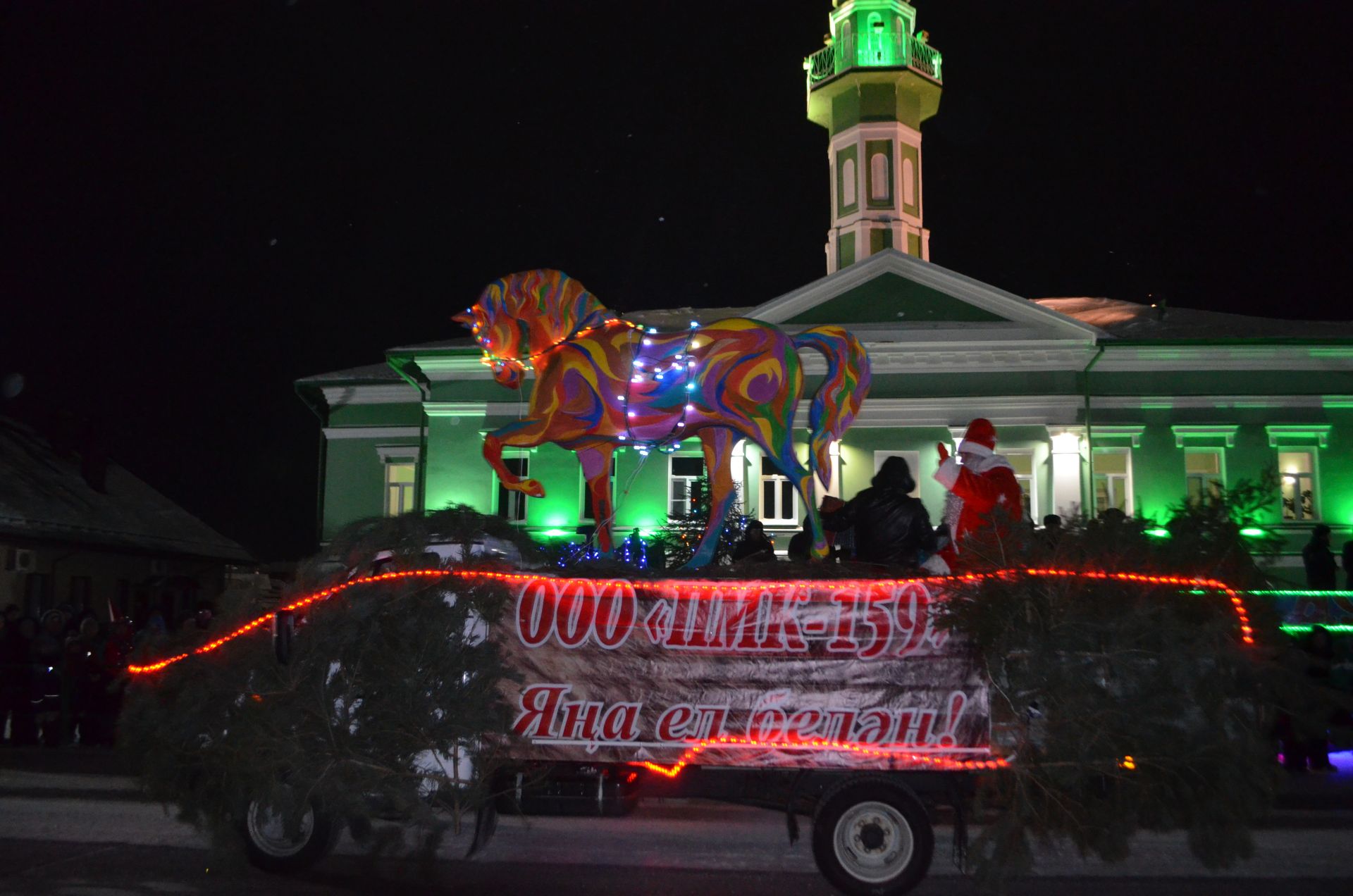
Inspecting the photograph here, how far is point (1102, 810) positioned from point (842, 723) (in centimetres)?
148

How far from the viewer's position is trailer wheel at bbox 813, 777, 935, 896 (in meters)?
7.29

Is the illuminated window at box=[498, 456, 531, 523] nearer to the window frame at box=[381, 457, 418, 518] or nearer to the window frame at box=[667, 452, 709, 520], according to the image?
the window frame at box=[381, 457, 418, 518]

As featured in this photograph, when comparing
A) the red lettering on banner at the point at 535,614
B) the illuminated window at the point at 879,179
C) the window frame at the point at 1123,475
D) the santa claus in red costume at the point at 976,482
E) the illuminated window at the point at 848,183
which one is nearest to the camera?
the red lettering on banner at the point at 535,614

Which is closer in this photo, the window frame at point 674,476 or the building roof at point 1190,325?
the building roof at point 1190,325

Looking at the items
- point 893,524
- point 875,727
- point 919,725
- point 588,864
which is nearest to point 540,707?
point 588,864

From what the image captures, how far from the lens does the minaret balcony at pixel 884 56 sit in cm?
3562

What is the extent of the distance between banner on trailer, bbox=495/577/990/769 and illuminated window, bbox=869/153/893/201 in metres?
28.4

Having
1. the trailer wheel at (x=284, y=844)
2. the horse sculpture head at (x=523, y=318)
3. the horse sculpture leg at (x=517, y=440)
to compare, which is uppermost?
the horse sculpture head at (x=523, y=318)

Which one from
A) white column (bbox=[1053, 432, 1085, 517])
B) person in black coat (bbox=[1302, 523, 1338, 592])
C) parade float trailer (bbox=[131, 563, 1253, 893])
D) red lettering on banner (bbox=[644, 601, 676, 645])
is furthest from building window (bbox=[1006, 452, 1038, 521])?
red lettering on banner (bbox=[644, 601, 676, 645])

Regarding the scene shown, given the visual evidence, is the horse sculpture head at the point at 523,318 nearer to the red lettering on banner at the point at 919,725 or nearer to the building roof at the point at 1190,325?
the red lettering on banner at the point at 919,725

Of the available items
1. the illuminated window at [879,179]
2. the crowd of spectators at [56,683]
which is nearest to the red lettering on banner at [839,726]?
the crowd of spectators at [56,683]

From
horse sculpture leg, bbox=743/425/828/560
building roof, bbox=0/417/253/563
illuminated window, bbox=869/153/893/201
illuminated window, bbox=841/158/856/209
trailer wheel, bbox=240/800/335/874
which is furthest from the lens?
illuminated window, bbox=841/158/856/209

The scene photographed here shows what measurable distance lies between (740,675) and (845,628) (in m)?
0.68

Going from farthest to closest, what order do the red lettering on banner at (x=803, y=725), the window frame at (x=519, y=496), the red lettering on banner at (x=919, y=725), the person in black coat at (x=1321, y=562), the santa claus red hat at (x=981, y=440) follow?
1. the window frame at (x=519, y=496)
2. the person in black coat at (x=1321, y=562)
3. the santa claus red hat at (x=981, y=440)
4. the red lettering on banner at (x=803, y=725)
5. the red lettering on banner at (x=919, y=725)
